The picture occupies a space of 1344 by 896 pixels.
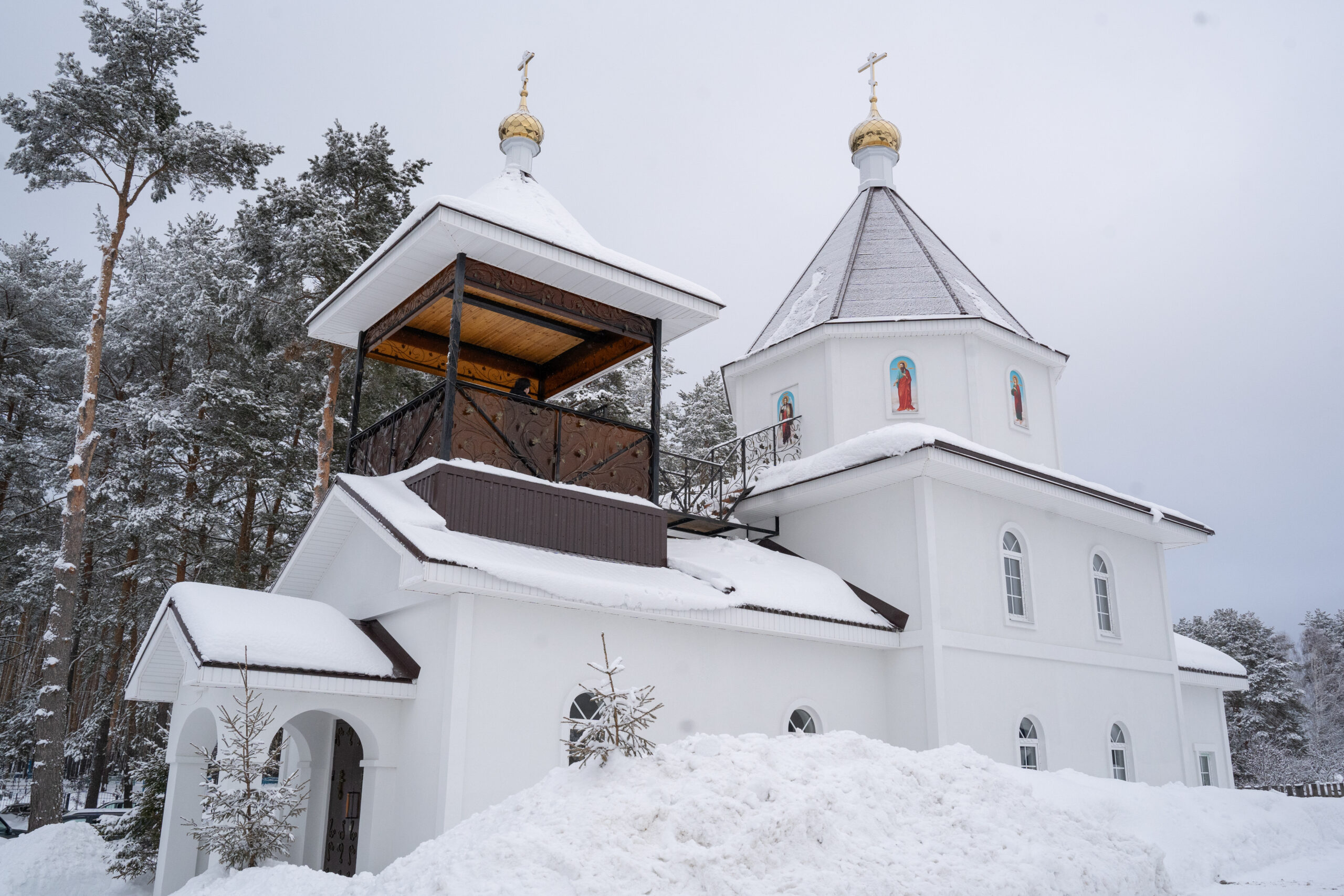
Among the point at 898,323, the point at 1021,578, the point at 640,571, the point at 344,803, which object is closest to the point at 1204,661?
the point at 1021,578

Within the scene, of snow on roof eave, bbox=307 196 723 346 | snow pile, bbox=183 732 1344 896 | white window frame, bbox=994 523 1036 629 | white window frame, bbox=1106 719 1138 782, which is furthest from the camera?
white window frame, bbox=1106 719 1138 782

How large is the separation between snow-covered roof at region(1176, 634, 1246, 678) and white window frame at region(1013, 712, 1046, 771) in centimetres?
535

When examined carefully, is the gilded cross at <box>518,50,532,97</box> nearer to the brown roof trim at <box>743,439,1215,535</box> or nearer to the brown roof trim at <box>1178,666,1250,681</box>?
the brown roof trim at <box>743,439,1215,535</box>

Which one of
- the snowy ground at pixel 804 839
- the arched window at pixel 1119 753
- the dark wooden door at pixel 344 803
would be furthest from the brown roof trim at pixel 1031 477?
the dark wooden door at pixel 344 803

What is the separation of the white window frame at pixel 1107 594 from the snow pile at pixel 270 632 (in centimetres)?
1016

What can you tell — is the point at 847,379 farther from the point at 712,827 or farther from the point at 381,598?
the point at 712,827

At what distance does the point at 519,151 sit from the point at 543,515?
562 centimetres

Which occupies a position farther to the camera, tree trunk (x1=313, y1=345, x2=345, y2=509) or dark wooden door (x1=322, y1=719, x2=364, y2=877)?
tree trunk (x1=313, y1=345, x2=345, y2=509)

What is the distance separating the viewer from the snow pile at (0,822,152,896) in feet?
36.1

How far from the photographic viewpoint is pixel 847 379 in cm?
1481

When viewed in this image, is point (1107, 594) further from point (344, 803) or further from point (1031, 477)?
point (344, 803)

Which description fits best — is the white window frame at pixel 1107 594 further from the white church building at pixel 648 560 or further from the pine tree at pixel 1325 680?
the pine tree at pixel 1325 680

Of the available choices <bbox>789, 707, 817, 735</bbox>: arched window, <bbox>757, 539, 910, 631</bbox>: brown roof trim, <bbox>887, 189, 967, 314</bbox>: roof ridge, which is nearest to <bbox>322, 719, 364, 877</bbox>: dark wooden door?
<bbox>789, 707, 817, 735</bbox>: arched window

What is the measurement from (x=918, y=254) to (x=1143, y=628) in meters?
7.06
